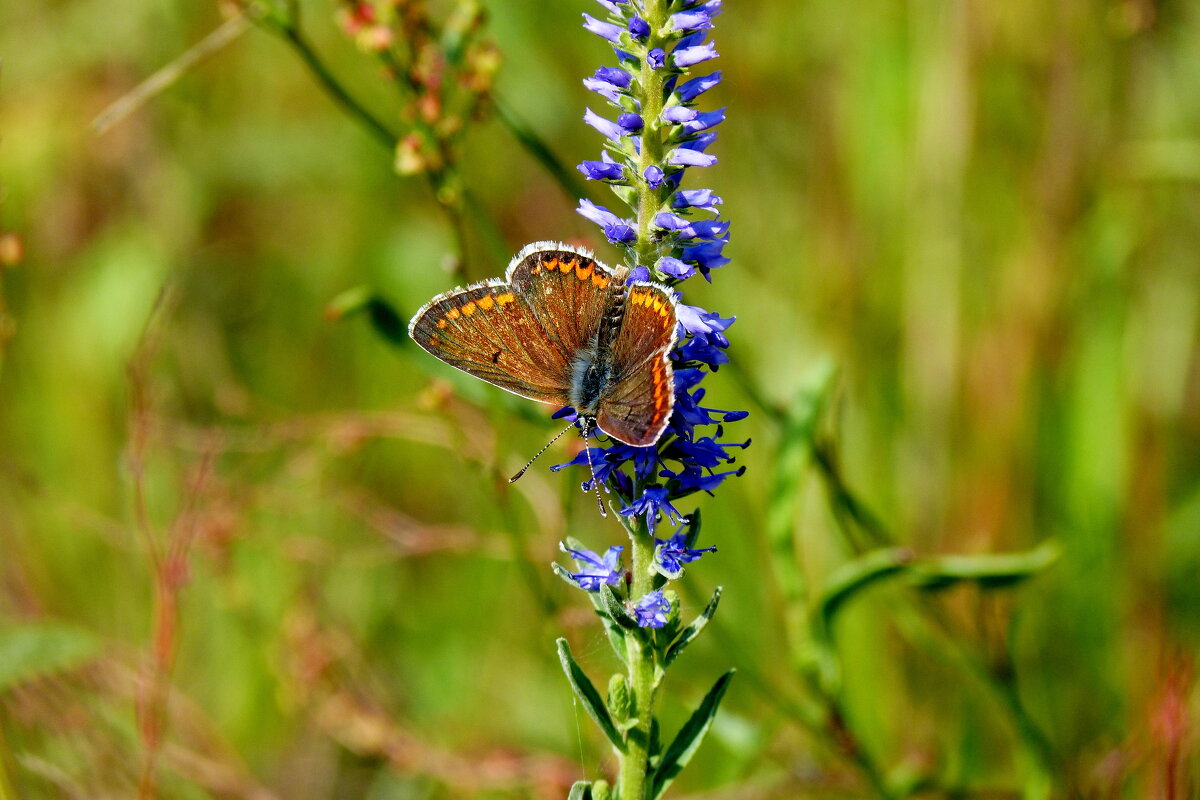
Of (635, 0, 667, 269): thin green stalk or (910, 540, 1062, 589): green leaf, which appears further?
(910, 540, 1062, 589): green leaf

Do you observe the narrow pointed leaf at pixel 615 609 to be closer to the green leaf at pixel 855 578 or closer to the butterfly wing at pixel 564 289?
the butterfly wing at pixel 564 289

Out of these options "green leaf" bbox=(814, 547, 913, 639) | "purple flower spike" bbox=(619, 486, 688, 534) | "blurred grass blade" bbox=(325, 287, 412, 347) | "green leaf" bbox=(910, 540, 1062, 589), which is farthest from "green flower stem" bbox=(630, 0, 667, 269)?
"green leaf" bbox=(910, 540, 1062, 589)

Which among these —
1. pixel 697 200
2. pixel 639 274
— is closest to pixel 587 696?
pixel 639 274

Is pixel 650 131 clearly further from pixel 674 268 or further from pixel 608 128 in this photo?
pixel 674 268

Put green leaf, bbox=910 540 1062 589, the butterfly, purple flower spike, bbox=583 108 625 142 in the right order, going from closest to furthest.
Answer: purple flower spike, bbox=583 108 625 142 < the butterfly < green leaf, bbox=910 540 1062 589

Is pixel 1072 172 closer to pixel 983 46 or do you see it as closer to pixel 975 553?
pixel 983 46

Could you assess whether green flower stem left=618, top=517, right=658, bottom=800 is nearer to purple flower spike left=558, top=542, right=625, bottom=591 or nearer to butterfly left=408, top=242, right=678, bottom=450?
purple flower spike left=558, top=542, right=625, bottom=591

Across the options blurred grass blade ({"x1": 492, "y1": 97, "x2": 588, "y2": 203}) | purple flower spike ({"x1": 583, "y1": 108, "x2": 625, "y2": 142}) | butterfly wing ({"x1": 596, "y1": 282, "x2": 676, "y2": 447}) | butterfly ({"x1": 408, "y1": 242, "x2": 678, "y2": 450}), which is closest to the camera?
butterfly wing ({"x1": 596, "y1": 282, "x2": 676, "y2": 447})
